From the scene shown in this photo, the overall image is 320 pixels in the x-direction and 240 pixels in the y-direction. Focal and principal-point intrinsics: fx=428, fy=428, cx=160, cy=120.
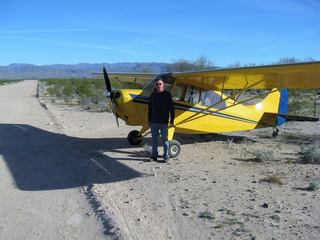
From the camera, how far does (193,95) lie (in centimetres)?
1143

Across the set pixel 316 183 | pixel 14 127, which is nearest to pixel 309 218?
pixel 316 183

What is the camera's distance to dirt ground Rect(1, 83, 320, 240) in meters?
5.31

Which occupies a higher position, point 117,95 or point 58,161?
point 117,95

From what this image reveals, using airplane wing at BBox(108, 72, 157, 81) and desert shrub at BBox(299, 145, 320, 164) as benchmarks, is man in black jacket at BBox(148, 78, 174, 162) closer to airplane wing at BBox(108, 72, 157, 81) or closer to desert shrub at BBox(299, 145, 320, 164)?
desert shrub at BBox(299, 145, 320, 164)

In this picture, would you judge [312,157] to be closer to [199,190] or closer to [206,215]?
[199,190]

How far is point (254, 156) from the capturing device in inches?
405

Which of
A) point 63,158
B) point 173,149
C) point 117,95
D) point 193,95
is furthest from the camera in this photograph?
point 193,95

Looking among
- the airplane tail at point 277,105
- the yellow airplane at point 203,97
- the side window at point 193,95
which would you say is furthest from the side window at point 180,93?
the airplane tail at point 277,105

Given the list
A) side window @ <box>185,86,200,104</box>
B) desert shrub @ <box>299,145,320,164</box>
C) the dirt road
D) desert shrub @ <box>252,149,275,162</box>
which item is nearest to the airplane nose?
the dirt road

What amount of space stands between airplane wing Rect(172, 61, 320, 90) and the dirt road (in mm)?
3549

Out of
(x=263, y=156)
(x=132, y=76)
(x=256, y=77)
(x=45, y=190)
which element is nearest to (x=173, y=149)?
(x=263, y=156)

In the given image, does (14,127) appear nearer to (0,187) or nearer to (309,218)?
(0,187)

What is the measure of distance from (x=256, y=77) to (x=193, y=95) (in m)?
1.79

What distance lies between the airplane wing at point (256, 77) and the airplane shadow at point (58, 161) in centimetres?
272
